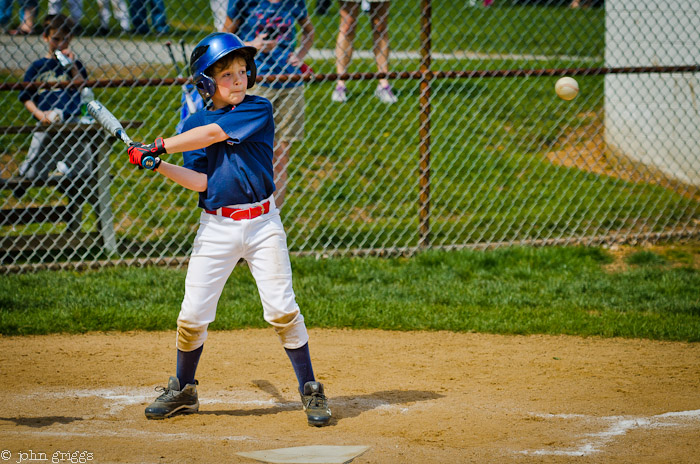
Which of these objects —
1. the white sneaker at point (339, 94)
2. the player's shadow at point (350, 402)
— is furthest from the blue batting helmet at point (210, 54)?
the white sneaker at point (339, 94)

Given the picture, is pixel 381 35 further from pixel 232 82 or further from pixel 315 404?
pixel 315 404

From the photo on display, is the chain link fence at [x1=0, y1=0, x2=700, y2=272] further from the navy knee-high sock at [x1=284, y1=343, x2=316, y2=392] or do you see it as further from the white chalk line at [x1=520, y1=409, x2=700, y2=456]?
the white chalk line at [x1=520, y1=409, x2=700, y2=456]

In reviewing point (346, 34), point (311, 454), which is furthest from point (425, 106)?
point (311, 454)

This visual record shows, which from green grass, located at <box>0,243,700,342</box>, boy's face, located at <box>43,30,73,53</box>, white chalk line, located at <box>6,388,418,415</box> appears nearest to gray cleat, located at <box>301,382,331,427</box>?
white chalk line, located at <box>6,388,418,415</box>

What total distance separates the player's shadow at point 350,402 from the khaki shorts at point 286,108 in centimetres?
294

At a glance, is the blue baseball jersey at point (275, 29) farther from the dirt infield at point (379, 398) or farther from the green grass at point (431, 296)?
the dirt infield at point (379, 398)

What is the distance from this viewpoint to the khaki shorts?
6.56m

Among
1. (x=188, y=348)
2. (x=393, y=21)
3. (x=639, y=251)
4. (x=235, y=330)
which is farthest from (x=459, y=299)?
(x=393, y=21)

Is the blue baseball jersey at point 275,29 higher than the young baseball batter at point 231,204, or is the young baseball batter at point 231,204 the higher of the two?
the blue baseball jersey at point 275,29

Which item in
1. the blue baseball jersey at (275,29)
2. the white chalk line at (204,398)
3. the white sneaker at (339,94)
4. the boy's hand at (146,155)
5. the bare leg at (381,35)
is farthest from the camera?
the white sneaker at (339,94)

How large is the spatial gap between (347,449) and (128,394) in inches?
53.9

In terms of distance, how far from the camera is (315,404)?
3.69m

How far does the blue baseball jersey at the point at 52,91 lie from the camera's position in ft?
22.2

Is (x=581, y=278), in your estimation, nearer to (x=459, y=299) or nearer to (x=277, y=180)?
(x=459, y=299)
